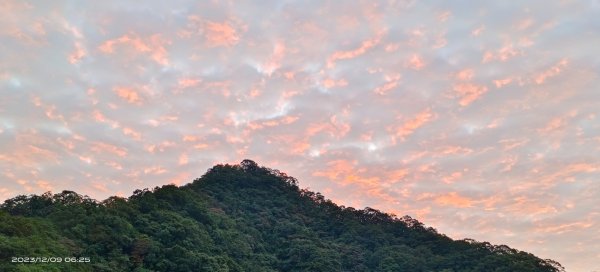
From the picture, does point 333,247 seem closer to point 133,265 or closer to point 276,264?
point 276,264

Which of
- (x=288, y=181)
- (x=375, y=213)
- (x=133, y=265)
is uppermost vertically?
(x=288, y=181)

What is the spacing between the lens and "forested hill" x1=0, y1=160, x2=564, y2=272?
28406mm

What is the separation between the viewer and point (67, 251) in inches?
1041

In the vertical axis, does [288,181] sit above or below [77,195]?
above

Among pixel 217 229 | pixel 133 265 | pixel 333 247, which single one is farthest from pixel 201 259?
pixel 333 247

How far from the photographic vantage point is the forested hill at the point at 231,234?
28406 millimetres

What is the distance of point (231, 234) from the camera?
143 ft

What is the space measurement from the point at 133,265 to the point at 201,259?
16.6ft

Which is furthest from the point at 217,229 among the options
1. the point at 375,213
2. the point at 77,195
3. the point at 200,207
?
the point at 375,213

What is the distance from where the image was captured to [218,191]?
5931cm

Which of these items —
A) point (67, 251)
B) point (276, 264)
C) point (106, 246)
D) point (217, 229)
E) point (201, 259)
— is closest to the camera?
point (67, 251)

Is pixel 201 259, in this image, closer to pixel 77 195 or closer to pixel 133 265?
pixel 133 265

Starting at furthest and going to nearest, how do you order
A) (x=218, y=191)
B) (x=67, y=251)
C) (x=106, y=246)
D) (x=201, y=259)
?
(x=218, y=191), (x=201, y=259), (x=106, y=246), (x=67, y=251)

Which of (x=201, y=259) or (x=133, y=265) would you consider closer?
(x=133, y=265)
